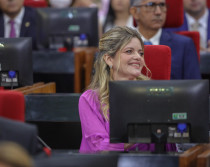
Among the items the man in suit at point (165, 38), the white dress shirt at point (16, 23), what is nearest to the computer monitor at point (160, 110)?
the man in suit at point (165, 38)

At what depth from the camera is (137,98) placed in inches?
107

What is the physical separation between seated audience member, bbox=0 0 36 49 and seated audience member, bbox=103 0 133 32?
93 centimetres

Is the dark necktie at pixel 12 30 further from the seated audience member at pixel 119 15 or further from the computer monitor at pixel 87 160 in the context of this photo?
the computer monitor at pixel 87 160

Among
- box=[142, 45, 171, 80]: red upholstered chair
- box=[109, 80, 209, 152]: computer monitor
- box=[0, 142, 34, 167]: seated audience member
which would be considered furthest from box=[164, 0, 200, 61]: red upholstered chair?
box=[0, 142, 34, 167]: seated audience member

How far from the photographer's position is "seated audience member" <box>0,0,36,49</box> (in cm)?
584

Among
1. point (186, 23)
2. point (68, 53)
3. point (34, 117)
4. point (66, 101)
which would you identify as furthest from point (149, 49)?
point (186, 23)

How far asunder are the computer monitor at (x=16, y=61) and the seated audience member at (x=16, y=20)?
1967 mm

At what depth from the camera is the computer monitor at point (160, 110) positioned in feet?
8.86

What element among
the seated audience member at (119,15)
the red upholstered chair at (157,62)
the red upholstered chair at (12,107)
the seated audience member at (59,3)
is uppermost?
the seated audience member at (59,3)

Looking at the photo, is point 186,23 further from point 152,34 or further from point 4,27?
point 4,27

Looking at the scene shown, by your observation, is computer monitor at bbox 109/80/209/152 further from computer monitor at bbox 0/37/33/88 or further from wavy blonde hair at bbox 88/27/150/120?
computer monitor at bbox 0/37/33/88

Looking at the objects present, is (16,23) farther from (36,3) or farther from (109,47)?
(109,47)

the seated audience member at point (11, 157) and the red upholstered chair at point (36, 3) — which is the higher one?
the red upholstered chair at point (36, 3)

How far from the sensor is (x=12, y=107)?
8.71 feet
